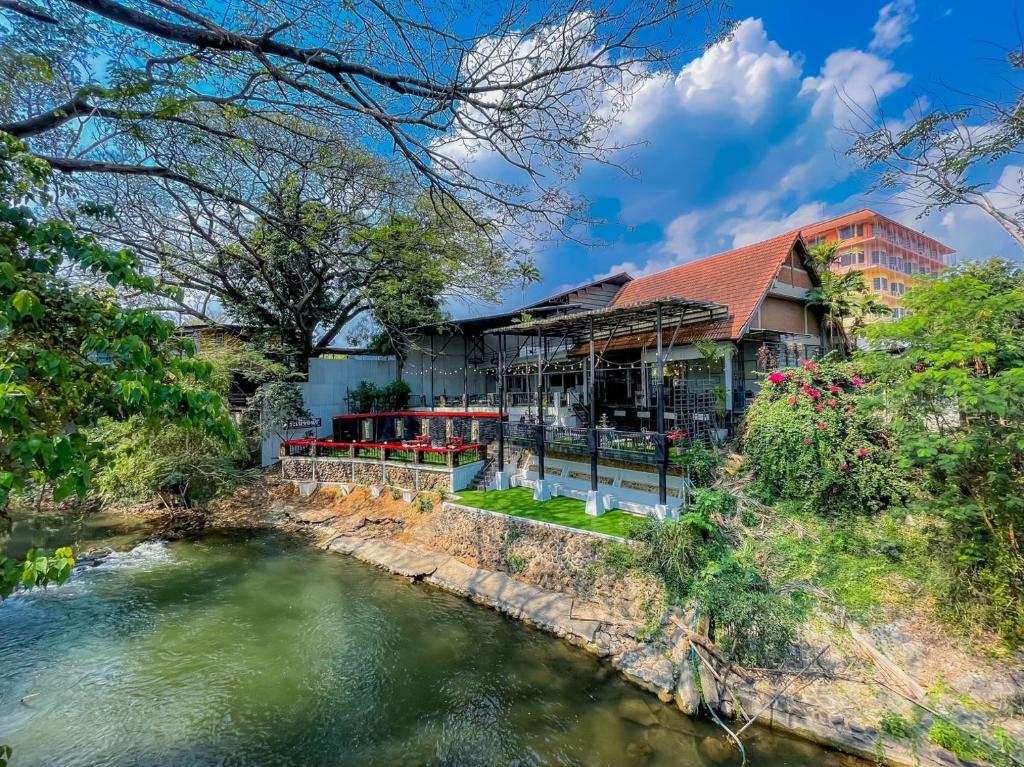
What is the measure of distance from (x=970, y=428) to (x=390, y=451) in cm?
1165

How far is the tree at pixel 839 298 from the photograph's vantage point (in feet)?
40.0

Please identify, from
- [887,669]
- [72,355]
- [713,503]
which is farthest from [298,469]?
[887,669]

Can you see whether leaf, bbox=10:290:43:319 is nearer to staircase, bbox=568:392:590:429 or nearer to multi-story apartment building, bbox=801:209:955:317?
staircase, bbox=568:392:590:429

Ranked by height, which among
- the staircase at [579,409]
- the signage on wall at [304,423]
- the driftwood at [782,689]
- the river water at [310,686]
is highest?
the staircase at [579,409]

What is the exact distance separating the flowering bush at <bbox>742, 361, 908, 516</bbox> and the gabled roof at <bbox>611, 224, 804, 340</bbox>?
2.31 m

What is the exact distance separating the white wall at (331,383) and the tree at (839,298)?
15488mm

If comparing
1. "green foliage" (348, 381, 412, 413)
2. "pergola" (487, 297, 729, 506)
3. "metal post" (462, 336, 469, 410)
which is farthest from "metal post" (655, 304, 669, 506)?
"green foliage" (348, 381, 412, 413)

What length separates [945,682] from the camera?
4863mm

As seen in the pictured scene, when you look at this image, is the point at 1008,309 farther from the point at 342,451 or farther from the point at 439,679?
the point at 342,451

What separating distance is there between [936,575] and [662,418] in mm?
3862

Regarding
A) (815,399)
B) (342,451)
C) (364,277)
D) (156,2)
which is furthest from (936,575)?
(364,277)

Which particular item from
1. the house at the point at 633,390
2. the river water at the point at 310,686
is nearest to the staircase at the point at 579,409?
the house at the point at 633,390

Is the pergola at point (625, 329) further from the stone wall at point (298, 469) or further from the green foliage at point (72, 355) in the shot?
the green foliage at point (72, 355)

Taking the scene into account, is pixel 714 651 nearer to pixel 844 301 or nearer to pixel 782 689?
pixel 782 689
